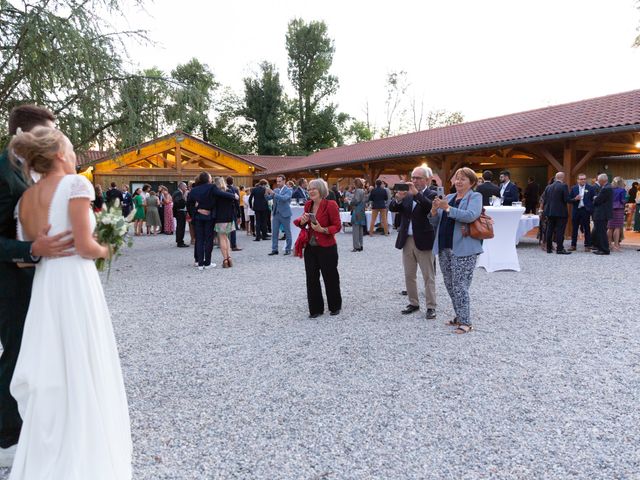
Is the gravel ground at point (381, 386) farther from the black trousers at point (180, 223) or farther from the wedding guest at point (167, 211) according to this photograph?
the wedding guest at point (167, 211)

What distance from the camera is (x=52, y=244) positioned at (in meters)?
1.99

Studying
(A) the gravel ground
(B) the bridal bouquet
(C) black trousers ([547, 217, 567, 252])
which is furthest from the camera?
(C) black trousers ([547, 217, 567, 252])

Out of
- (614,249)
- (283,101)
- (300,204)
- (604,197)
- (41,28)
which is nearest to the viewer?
(41,28)

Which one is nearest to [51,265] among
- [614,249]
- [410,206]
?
[410,206]

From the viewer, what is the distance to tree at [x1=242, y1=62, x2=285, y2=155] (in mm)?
44969

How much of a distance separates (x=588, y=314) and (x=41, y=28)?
32.4ft

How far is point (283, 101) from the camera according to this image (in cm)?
4634

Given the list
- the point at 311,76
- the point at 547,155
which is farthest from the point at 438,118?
the point at 547,155

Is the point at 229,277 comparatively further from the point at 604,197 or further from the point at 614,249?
the point at 614,249

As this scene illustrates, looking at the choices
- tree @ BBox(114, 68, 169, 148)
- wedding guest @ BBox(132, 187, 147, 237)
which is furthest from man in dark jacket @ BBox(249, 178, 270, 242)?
wedding guest @ BBox(132, 187, 147, 237)

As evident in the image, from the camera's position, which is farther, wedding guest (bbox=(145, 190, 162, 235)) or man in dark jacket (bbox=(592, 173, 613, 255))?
wedding guest (bbox=(145, 190, 162, 235))

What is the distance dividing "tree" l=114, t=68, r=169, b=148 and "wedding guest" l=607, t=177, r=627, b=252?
413 inches

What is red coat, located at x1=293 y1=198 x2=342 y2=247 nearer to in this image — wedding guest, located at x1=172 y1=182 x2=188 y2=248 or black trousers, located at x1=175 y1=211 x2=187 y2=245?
wedding guest, located at x1=172 y1=182 x2=188 y2=248

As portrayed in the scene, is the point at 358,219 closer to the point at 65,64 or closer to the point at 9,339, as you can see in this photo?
the point at 65,64
